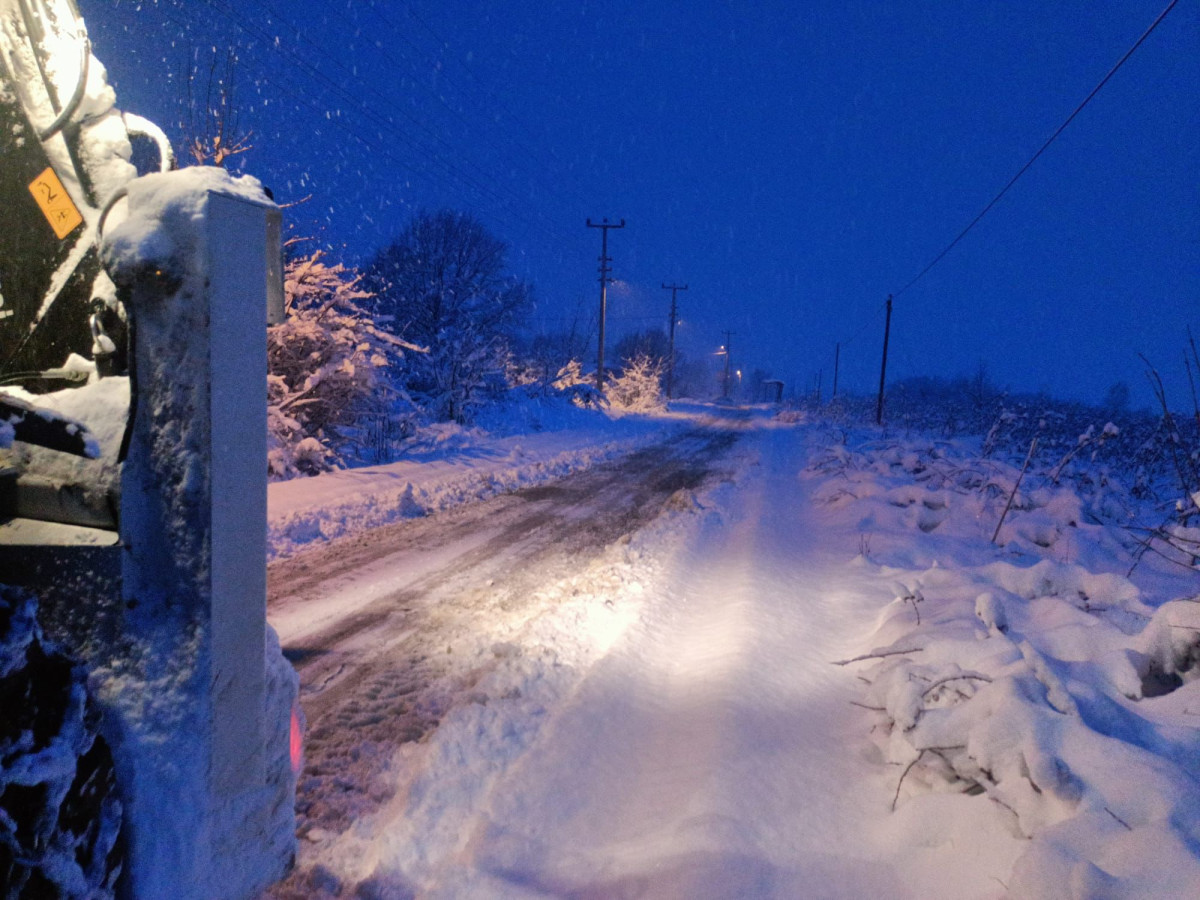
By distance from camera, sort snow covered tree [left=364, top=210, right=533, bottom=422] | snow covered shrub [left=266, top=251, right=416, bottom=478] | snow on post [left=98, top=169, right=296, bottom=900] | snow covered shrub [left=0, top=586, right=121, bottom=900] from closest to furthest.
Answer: snow covered shrub [left=0, top=586, right=121, bottom=900], snow on post [left=98, top=169, right=296, bottom=900], snow covered shrub [left=266, top=251, right=416, bottom=478], snow covered tree [left=364, top=210, right=533, bottom=422]

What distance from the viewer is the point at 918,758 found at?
2729 mm

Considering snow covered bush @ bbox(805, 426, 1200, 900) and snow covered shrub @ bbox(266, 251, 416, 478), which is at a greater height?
snow covered shrub @ bbox(266, 251, 416, 478)

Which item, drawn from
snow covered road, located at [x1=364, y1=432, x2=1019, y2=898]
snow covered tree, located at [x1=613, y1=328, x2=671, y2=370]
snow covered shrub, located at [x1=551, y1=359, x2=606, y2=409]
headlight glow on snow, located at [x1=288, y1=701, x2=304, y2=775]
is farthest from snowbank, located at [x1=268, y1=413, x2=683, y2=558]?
snow covered tree, located at [x1=613, y1=328, x2=671, y2=370]

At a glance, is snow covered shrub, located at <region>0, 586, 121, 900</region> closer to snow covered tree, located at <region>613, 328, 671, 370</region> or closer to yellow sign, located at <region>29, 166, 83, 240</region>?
yellow sign, located at <region>29, 166, 83, 240</region>

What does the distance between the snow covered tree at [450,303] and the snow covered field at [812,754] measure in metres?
15.8

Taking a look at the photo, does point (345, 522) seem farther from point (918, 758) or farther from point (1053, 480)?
point (1053, 480)

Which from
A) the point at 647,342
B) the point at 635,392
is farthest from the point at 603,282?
the point at 647,342

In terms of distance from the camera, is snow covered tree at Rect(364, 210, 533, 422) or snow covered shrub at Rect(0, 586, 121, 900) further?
snow covered tree at Rect(364, 210, 533, 422)

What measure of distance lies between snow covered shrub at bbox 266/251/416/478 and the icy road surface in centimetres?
468

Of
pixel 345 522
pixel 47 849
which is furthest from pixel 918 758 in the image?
pixel 345 522

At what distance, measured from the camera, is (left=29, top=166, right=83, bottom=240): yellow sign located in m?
1.61

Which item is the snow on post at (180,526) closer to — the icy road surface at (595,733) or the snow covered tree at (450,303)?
the icy road surface at (595,733)

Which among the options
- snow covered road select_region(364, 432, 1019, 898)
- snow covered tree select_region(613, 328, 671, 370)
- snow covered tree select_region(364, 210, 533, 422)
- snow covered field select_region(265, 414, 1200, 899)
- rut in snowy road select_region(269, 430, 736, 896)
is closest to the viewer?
snow covered field select_region(265, 414, 1200, 899)

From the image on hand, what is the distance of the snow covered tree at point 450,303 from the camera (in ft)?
67.3
